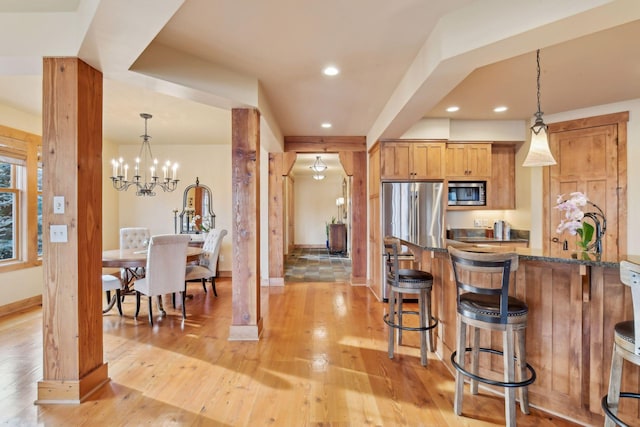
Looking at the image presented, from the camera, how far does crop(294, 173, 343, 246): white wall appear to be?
1126cm

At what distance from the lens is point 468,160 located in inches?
184

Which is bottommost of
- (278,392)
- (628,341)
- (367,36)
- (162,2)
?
(278,392)

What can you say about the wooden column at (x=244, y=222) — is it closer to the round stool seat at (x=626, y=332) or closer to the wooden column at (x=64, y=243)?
the wooden column at (x=64, y=243)

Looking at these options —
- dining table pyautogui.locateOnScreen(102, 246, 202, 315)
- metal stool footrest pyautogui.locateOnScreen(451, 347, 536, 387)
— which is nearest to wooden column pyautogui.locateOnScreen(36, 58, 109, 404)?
dining table pyautogui.locateOnScreen(102, 246, 202, 315)

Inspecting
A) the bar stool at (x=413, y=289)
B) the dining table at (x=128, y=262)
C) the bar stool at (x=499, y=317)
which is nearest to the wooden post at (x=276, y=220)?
the dining table at (x=128, y=262)

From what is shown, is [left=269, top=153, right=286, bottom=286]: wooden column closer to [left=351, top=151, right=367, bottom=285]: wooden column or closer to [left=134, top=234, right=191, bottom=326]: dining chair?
[left=351, top=151, right=367, bottom=285]: wooden column

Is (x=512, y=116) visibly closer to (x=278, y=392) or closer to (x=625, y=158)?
(x=625, y=158)

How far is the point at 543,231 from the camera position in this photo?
4363 millimetres

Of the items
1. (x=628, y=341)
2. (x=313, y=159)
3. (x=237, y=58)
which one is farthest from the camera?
(x=313, y=159)

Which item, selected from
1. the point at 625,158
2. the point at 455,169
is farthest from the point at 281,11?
the point at 625,158

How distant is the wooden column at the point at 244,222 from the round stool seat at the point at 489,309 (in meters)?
1.96

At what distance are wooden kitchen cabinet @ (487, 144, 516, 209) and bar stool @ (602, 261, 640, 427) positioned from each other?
3.58m

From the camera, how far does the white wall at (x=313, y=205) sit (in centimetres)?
1126

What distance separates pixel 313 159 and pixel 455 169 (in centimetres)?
414
